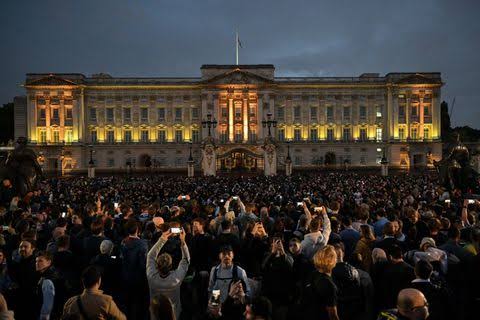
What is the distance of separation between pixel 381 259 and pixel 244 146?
72.3 m

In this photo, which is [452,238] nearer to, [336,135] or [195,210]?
[195,210]

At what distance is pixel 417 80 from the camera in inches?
3278

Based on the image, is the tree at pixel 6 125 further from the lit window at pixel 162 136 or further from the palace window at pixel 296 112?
the palace window at pixel 296 112

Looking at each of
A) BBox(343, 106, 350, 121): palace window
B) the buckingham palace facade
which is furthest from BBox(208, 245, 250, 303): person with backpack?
BBox(343, 106, 350, 121): palace window

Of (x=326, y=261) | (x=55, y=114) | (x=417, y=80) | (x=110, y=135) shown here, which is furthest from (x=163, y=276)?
(x=417, y=80)

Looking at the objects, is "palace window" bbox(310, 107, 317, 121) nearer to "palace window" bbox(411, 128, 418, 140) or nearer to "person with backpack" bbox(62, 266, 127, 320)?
"palace window" bbox(411, 128, 418, 140)

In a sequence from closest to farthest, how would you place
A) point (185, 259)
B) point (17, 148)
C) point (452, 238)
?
point (185, 259) → point (452, 238) → point (17, 148)

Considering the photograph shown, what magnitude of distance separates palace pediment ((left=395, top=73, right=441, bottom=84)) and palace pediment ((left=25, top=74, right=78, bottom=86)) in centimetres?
6042

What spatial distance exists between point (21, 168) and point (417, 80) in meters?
77.9

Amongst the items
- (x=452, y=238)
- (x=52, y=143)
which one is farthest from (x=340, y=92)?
(x=452, y=238)

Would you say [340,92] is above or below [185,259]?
above

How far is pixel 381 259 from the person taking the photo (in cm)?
732

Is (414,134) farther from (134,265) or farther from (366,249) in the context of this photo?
(134,265)

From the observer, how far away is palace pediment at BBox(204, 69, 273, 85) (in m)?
80.3
